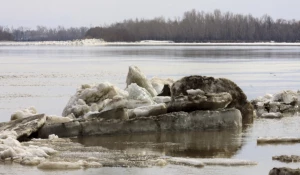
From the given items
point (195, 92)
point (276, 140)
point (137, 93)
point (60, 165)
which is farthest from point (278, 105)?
point (60, 165)

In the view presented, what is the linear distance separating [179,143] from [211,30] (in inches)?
5230

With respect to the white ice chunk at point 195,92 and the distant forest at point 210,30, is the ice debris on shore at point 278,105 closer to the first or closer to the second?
the white ice chunk at point 195,92

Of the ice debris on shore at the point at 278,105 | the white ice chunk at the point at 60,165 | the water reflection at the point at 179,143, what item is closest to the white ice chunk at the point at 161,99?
the water reflection at the point at 179,143

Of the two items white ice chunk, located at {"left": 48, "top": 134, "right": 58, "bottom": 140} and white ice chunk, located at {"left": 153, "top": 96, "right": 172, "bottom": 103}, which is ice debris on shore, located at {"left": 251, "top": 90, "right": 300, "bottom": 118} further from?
white ice chunk, located at {"left": 48, "top": 134, "right": 58, "bottom": 140}

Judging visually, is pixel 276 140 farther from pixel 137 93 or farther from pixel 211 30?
pixel 211 30

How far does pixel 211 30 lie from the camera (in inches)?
5659

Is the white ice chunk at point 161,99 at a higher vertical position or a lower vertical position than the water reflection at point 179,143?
higher

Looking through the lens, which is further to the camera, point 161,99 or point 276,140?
point 161,99

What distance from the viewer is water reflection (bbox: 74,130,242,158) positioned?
445 inches

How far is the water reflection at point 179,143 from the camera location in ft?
37.1

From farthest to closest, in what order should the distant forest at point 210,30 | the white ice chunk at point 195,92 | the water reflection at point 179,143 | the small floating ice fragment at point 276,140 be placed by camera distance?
the distant forest at point 210,30 < the white ice chunk at point 195,92 < the small floating ice fragment at point 276,140 < the water reflection at point 179,143

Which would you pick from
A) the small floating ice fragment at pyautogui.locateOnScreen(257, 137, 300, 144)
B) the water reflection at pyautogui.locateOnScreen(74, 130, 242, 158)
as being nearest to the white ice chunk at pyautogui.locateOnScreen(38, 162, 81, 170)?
the water reflection at pyautogui.locateOnScreen(74, 130, 242, 158)

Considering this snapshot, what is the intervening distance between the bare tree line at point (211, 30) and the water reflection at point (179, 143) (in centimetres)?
13094

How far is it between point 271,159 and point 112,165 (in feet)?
8.64
